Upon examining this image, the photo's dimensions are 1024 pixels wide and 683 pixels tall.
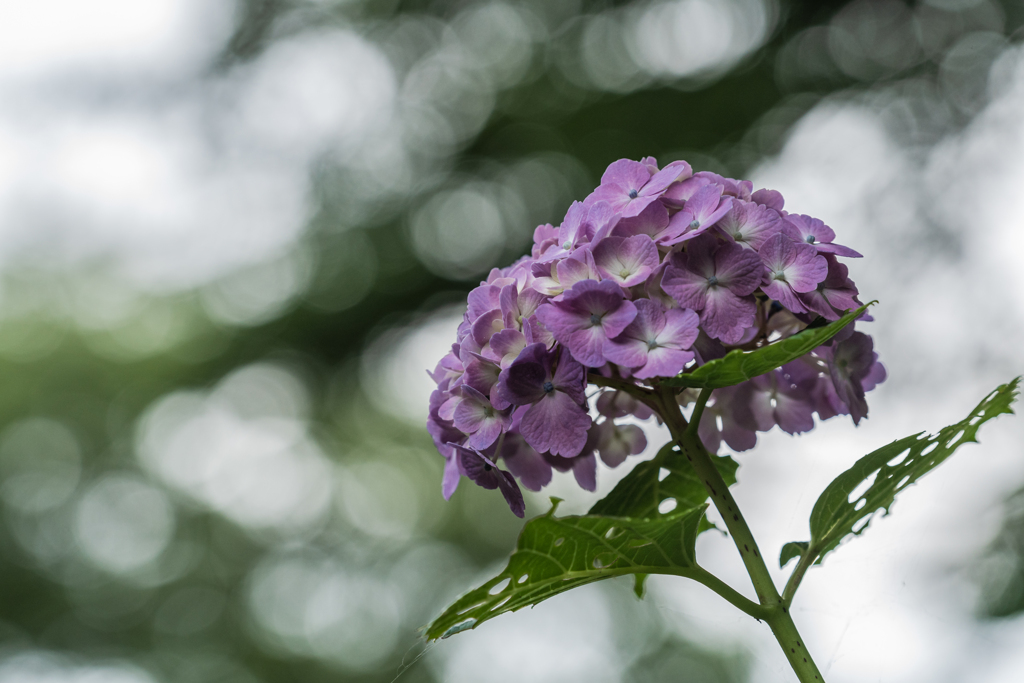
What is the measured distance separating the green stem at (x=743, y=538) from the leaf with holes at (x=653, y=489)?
2 cm

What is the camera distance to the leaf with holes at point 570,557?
36 cm

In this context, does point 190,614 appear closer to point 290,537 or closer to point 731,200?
point 290,537

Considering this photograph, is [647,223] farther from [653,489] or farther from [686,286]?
[653,489]

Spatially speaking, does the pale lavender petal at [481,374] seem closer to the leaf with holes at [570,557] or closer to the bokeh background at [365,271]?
the leaf with holes at [570,557]

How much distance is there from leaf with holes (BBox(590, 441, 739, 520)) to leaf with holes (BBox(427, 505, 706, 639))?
7 cm

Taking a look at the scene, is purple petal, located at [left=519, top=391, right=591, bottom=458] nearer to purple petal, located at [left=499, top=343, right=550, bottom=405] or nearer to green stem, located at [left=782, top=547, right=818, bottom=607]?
purple petal, located at [left=499, top=343, right=550, bottom=405]

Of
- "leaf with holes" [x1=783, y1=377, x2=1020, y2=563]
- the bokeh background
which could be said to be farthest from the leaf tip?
the bokeh background

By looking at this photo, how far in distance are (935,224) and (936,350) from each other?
58 cm

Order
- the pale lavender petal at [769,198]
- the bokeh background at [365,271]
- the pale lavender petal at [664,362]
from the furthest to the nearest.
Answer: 1. the bokeh background at [365,271]
2. the pale lavender petal at [769,198]
3. the pale lavender petal at [664,362]

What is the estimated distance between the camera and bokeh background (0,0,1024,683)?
116 inches

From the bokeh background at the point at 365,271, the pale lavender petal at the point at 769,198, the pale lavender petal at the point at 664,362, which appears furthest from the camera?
the bokeh background at the point at 365,271

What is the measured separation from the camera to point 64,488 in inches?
188

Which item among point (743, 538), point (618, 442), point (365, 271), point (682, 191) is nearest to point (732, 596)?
point (743, 538)

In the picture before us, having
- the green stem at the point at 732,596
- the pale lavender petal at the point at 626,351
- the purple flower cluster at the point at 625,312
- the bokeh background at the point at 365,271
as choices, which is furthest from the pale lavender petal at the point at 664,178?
the bokeh background at the point at 365,271
